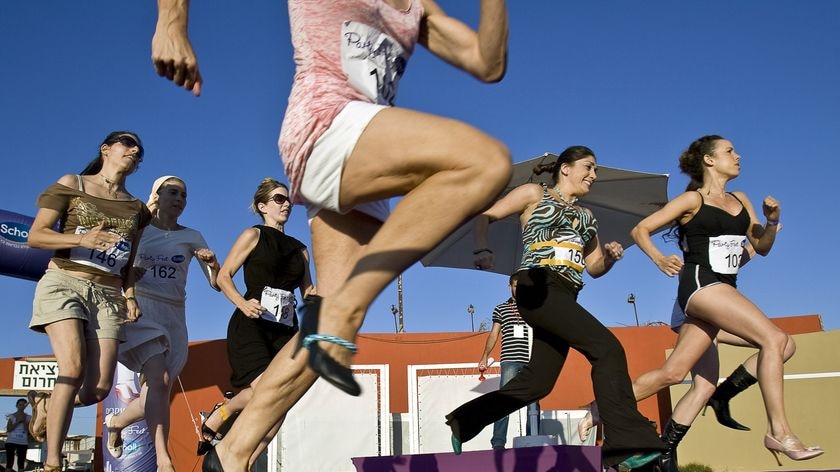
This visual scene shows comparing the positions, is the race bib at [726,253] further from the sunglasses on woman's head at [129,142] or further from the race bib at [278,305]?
the sunglasses on woman's head at [129,142]

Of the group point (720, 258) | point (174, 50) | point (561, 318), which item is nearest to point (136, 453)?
point (561, 318)

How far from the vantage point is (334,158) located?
191 cm

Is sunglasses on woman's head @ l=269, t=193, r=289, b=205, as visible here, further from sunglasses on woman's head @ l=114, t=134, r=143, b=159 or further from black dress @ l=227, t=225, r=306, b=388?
sunglasses on woman's head @ l=114, t=134, r=143, b=159

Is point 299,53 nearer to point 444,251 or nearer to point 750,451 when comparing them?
point 444,251

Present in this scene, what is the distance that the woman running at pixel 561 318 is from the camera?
349cm

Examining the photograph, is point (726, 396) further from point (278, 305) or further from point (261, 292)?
point (261, 292)

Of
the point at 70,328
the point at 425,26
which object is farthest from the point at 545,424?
the point at 425,26

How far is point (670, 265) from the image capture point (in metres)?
4.56

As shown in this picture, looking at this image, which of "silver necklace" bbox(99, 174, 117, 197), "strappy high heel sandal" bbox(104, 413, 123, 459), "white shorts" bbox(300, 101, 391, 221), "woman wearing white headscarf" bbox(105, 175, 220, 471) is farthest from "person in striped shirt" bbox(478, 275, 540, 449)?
"white shorts" bbox(300, 101, 391, 221)

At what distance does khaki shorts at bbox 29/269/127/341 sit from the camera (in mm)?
4055

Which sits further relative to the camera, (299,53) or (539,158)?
(539,158)

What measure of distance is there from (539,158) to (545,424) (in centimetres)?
367

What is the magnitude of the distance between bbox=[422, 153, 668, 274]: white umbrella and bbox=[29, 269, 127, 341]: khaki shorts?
491 cm

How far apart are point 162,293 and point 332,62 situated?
4.39 m
